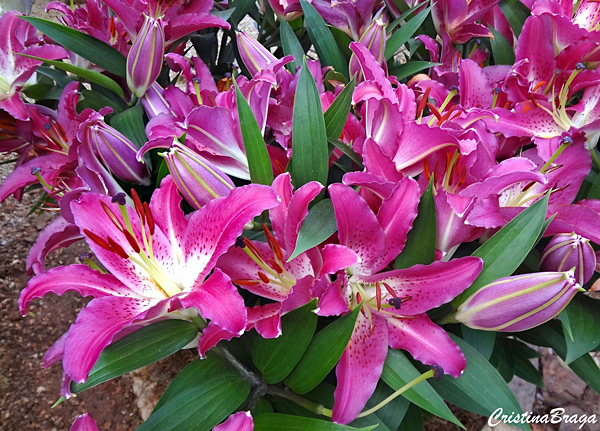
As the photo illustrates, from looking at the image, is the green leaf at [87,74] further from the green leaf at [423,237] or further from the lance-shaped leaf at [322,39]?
the green leaf at [423,237]

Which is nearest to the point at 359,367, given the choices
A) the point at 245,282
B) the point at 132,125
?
the point at 245,282

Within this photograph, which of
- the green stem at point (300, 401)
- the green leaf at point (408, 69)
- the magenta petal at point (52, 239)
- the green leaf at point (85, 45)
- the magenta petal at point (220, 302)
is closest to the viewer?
the magenta petal at point (220, 302)

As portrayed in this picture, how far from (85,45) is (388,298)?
595 mm

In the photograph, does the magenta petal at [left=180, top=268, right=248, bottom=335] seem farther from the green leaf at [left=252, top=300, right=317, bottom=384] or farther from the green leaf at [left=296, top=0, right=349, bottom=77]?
the green leaf at [left=296, top=0, right=349, bottom=77]

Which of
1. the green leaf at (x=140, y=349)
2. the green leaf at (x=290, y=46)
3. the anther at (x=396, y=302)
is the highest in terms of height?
the green leaf at (x=290, y=46)

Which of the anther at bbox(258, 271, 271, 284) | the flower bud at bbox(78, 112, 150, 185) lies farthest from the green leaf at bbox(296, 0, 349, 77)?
the anther at bbox(258, 271, 271, 284)

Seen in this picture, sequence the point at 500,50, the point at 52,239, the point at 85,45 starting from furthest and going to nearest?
the point at 500,50, the point at 85,45, the point at 52,239

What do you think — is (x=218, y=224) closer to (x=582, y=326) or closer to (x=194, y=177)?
(x=194, y=177)

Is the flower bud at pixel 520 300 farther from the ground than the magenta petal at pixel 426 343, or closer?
farther from the ground

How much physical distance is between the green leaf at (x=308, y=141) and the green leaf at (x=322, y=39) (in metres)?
0.30

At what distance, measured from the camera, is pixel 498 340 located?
0.86 m

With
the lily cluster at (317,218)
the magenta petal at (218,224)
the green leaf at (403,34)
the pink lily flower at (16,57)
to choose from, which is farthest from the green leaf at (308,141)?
the pink lily flower at (16,57)

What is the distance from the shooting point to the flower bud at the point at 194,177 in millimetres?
519

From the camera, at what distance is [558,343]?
697 mm
